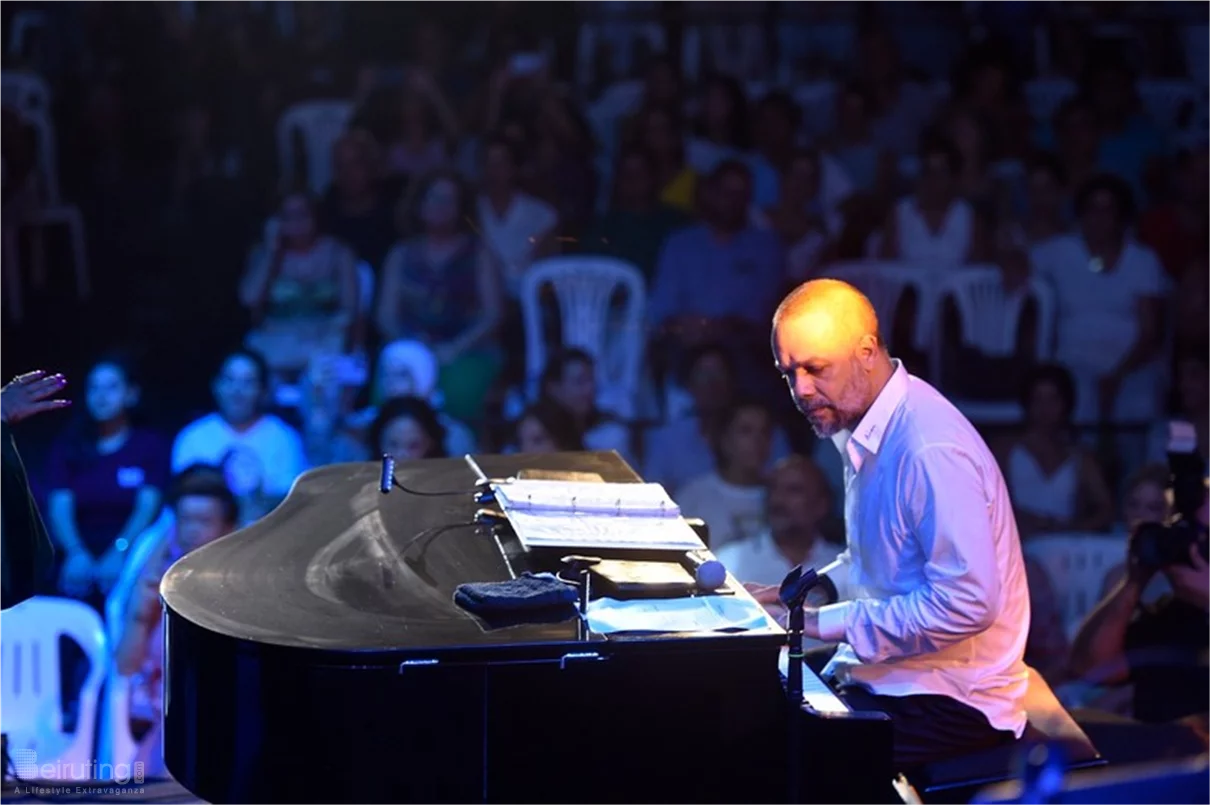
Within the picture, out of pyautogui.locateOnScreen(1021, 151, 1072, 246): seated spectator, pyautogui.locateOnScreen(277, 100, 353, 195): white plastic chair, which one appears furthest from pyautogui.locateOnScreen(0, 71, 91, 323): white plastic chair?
pyautogui.locateOnScreen(1021, 151, 1072, 246): seated spectator

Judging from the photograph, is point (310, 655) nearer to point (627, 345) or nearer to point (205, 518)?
point (205, 518)

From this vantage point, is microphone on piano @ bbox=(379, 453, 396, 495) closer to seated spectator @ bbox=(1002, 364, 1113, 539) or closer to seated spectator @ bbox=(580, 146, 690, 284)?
seated spectator @ bbox=(1002, 364, 1113, 539)

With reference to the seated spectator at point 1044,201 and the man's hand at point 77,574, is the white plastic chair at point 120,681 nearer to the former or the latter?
the man's hand at point 77,574

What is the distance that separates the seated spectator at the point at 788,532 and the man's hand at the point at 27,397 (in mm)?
2670

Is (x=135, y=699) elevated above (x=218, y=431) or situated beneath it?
situated beneath

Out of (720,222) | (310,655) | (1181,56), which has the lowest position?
(310,655)

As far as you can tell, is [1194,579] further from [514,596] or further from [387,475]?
[514,596]

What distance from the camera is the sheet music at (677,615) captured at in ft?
9.10

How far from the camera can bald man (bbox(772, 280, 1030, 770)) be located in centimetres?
310

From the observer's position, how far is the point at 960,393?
6.73 m

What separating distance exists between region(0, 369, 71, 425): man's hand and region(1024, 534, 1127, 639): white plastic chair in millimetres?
3339

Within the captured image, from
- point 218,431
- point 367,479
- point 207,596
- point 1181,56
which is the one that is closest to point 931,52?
point 1181,56

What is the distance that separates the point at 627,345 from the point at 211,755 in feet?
13.9

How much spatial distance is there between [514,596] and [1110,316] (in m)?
4.78
